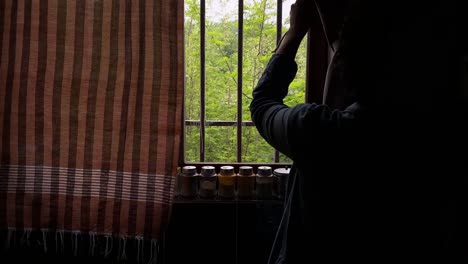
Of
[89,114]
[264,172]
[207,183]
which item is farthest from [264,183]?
[89,114]

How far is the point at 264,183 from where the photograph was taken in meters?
1.14

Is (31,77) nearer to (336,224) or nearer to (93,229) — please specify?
(93,229)

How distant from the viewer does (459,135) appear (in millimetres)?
472

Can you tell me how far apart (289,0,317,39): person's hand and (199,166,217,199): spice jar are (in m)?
0.63

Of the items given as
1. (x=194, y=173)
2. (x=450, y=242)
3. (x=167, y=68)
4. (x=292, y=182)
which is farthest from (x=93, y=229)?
(x=450, y=242)

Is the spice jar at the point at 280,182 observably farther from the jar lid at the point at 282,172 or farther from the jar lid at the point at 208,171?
the jar lid at the point at 208,171

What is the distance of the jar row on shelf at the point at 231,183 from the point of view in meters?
1.14

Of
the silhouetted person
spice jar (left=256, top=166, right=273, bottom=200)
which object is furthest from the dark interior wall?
the silhouetted person

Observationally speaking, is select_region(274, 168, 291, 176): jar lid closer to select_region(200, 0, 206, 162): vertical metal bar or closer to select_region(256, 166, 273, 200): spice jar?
select_region(256, 166, 273, 200): spice jar

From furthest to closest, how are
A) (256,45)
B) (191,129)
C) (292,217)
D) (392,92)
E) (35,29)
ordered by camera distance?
(256,45), (191,129), (35,29), (292,217), (392,92)

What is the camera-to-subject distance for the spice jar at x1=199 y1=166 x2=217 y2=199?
1135 mm

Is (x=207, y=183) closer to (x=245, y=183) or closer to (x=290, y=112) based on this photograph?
(x=245, y=183)

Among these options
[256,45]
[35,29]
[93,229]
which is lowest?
[93,229]

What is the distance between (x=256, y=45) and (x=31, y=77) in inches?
45.4
